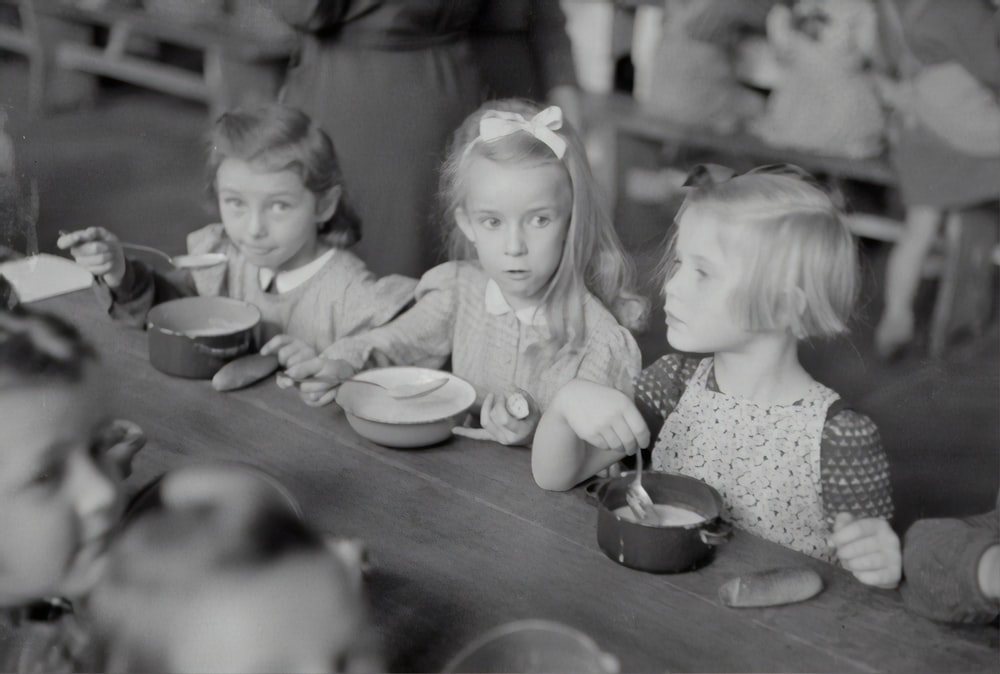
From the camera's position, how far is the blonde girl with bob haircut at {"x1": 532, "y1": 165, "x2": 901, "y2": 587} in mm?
912

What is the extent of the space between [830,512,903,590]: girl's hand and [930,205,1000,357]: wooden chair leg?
15.8 inches

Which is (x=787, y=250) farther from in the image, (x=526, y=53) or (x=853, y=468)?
(x=526, y=53)

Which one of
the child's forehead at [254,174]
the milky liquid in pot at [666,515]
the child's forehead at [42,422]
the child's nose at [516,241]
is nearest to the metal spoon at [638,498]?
the milky liquid in pot at [666,515]

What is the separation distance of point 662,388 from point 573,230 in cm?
21

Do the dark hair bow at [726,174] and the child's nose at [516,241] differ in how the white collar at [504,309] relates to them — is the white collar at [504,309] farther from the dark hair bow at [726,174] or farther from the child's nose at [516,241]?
the dark hair bow at [726,174]

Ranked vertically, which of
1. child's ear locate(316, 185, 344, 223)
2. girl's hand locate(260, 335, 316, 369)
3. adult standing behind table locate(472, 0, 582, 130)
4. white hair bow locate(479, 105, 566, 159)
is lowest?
girl's hand locate(260, 335, 316, 369)

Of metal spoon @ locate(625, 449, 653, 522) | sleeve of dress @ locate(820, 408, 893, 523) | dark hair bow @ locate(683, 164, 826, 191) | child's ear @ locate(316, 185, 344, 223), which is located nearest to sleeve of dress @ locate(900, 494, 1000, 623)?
sleeve of dress @ locate(820, 408, 893, 523)

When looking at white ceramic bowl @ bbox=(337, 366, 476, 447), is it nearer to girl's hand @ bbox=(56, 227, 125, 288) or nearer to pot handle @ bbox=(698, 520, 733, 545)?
pot handle @ bbox=(698, 520, 733, 545)

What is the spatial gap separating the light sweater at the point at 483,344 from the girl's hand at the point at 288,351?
118 mm

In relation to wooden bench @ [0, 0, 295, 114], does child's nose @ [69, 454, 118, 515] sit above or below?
below

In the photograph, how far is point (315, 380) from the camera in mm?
1109

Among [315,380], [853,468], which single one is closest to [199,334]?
[315,380]

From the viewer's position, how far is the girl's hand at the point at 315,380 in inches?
43.5

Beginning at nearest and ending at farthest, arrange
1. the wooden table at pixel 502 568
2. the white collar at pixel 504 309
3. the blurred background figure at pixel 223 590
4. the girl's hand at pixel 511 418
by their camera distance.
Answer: the blurred background figure at pixel 223 590
the wooden table at pixel 502 568
the girl's hand at pixel 511 418
the white collar at pixel 504 309
